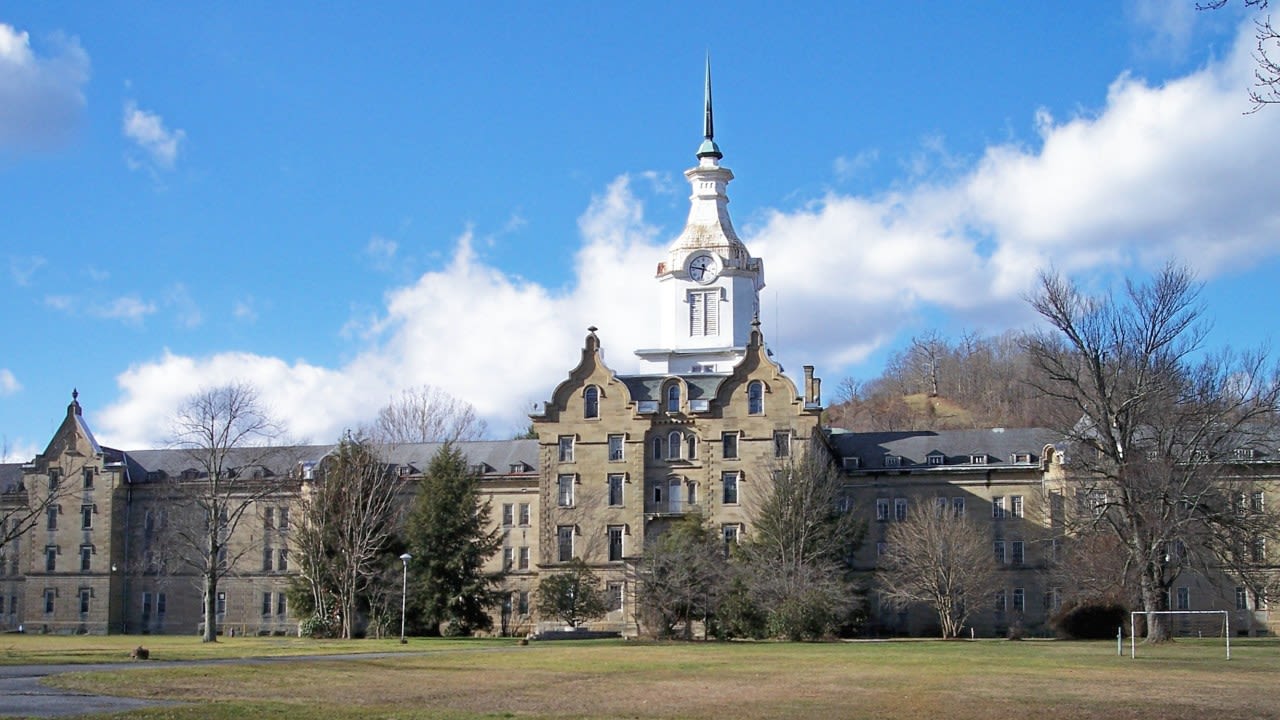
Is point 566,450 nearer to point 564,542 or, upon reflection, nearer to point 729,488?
point 564,542

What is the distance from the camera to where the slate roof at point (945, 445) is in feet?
297

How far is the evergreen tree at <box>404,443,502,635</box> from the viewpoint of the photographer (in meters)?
75.8

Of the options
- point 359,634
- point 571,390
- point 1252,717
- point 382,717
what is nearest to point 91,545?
point 359,634

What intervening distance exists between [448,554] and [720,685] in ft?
144

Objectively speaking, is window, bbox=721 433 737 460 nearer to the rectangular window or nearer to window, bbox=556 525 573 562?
the rectangular window

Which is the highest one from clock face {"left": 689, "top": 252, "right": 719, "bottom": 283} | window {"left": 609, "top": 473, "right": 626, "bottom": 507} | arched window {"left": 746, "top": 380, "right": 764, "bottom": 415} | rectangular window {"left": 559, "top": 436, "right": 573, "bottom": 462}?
clock face {"left": 689, "top": 252, "right": 719, "bottom": 283}

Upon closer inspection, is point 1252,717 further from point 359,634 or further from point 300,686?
point 359,634

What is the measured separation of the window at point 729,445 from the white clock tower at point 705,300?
12.7 meters

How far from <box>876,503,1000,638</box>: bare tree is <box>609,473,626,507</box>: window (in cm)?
1638

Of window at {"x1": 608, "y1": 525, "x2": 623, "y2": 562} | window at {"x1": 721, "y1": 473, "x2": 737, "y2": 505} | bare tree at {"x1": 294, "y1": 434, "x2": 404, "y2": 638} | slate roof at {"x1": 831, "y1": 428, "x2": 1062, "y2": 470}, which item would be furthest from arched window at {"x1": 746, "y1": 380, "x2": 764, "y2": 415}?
bare tree at {"x1": 294, "y1": 434, "x2": 404, "y2": 638}

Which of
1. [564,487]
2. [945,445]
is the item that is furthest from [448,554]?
[945,445]

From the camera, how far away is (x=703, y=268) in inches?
3900

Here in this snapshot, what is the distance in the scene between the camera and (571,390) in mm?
86250

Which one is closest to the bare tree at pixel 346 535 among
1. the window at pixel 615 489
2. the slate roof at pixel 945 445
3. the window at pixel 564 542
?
the window at pixel 564 542
